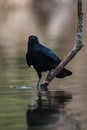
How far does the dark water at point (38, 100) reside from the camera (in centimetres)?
1005

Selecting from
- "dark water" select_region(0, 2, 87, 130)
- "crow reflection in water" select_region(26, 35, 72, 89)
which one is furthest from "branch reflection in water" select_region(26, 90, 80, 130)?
"crow reflection in water" select_region(26, 35, 72, 89)

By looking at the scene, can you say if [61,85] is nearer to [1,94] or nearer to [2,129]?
[1,94]

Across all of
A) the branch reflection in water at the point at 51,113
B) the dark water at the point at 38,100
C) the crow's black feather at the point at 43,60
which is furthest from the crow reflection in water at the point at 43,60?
the branch reflection in water at the point at 51,113

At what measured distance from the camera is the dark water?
10055 mm

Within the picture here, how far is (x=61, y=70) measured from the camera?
13.7 m

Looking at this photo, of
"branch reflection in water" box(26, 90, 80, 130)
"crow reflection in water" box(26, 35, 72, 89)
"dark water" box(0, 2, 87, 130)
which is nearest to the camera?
"branch reflection in water" box(26, 90, 80, 130)

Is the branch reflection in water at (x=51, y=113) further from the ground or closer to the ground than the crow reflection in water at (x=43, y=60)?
closer to the ground

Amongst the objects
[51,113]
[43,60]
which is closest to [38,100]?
[51,113]

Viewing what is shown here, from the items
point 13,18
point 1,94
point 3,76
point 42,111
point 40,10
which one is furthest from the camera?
point 40,10

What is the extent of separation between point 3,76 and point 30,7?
37.1 m

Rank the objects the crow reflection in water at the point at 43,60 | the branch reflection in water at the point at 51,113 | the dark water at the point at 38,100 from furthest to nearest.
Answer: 1. the crow reflection in water at the point at 43,60
2. the dark water at the point at 38,100
3. the branch reflection in water at the point at 51,113

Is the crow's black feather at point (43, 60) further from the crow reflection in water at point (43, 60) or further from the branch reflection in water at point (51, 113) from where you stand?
the branch reflection in water at point (51, 113)

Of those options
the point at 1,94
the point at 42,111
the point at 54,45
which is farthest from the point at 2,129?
the point at 54,45

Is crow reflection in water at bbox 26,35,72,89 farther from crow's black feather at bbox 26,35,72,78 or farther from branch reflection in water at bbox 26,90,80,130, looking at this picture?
branch reflection in water at bbox 26,90,80,130
